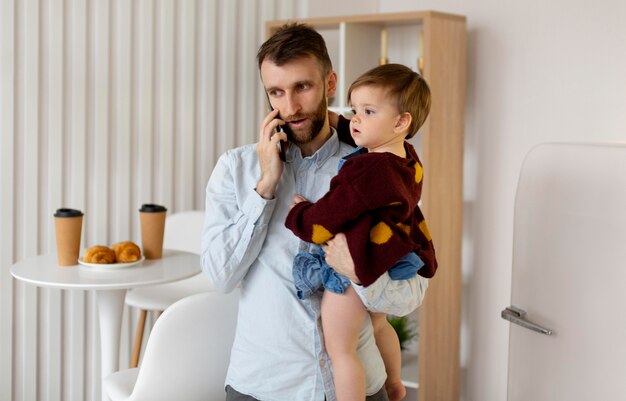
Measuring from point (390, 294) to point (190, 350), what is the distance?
58 centimetres

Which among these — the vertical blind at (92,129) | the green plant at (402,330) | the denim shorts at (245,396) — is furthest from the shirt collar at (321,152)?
the green plant at (402,330)

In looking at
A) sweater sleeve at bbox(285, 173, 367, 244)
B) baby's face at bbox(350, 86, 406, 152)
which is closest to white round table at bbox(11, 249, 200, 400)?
sweater sleeve at bbox(285, 173, 367, 244)

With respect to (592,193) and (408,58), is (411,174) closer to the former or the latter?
(592,193)

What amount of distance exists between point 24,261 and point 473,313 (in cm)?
188

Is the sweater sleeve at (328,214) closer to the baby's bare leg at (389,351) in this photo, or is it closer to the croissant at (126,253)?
the baby's bare leg at (389,351)

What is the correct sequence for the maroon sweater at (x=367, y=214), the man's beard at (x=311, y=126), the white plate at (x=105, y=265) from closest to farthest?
the maroon sweater at (x=367, y=214)
the man's beard at (x=311, y=126)
the white plate at (x=105, y=265)

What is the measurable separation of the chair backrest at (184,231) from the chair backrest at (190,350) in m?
1.45

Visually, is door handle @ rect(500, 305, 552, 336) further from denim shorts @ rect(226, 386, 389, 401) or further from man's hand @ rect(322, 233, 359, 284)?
man's hand @ rect(322, 233, 359, 284)

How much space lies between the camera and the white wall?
304cm

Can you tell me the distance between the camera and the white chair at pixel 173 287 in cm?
334

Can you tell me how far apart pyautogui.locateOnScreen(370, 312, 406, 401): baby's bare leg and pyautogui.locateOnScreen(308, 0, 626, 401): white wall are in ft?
4.48

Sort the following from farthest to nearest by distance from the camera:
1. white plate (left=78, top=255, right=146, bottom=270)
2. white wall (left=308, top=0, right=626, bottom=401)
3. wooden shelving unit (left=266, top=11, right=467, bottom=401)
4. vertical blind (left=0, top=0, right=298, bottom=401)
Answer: wooden shelving unit (left=266, top=11, right=467, bottom=401) < vertical blind (left=0, top=0, right=298, bottom=401) < white wall (left=308, top=0, right=626, bottom=401) < white plate (left=78, top=255, right=146, bottom=270)

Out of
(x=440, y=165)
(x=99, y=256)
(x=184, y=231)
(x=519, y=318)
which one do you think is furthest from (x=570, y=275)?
(x=184, y=231)

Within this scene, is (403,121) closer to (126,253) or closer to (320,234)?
(320,234)
